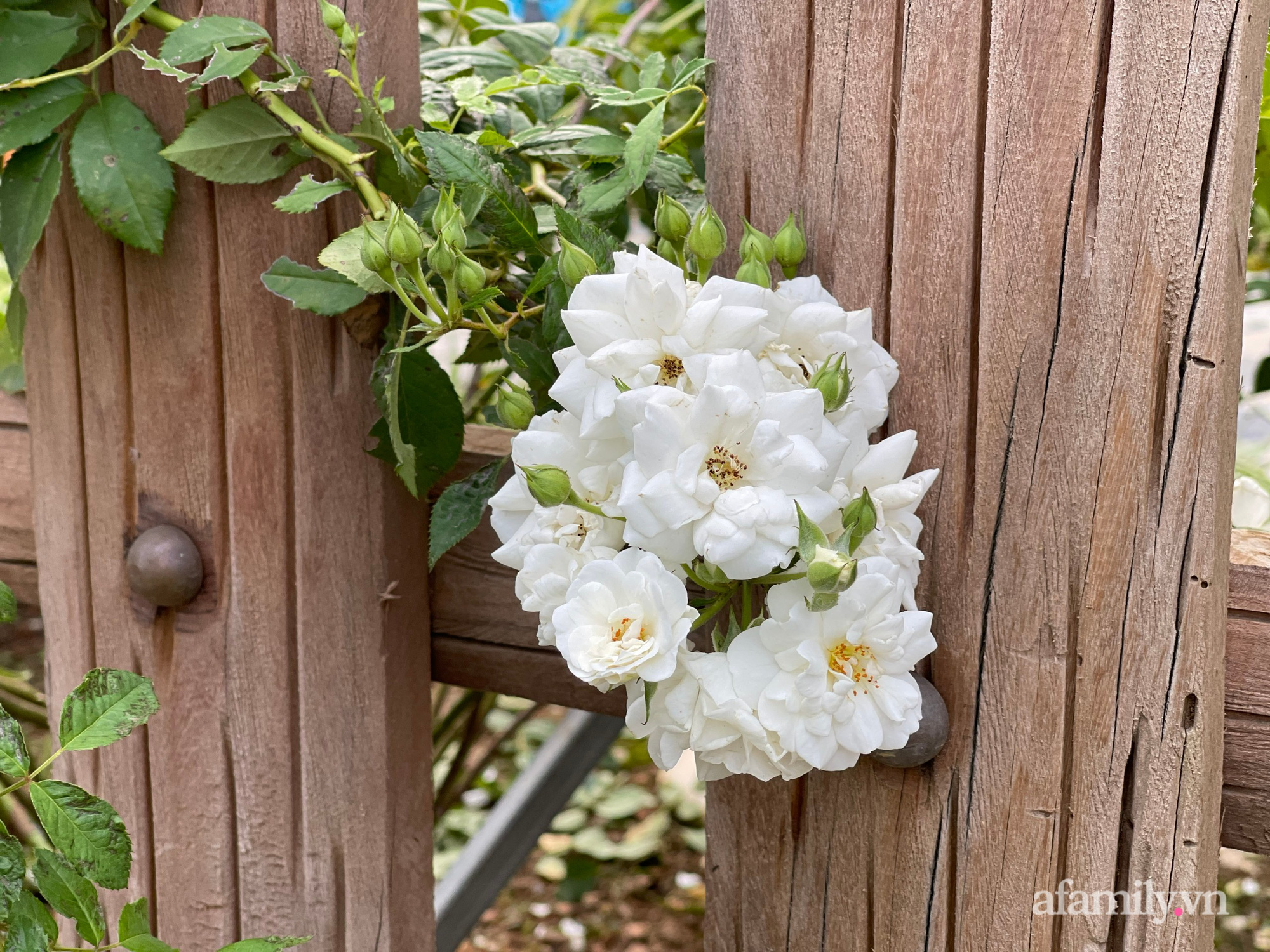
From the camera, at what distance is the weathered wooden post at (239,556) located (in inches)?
34.4

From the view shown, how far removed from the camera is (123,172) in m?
0.81

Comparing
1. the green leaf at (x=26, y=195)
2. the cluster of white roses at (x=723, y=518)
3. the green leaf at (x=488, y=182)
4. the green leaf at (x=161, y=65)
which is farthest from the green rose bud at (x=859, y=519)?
the green leaf at (x=26, y=195)

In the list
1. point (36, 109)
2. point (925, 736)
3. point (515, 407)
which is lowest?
point (925, 736)

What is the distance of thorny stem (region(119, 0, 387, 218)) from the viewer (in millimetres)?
777

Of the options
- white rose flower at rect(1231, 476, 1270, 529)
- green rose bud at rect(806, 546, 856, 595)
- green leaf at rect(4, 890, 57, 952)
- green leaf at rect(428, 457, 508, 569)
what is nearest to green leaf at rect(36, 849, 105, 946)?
green leaf at rect(4, 890, 57, 952)

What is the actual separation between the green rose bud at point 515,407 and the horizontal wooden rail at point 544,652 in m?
0.21

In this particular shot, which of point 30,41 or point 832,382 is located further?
point 30,41

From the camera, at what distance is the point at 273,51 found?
798 millimetres

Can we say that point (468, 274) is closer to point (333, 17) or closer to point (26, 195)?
point (333, 17)

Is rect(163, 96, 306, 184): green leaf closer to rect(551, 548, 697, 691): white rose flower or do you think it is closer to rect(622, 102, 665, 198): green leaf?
rect(622, 102, 665, 198): green leaf

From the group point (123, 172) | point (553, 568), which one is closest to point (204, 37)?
point (123, 172)

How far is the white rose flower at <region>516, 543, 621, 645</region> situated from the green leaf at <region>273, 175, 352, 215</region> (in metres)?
0.33

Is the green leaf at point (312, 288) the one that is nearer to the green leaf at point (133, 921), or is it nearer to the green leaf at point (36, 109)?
the green leaf at point (36, 109)

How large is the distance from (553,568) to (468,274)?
21 centimetres
